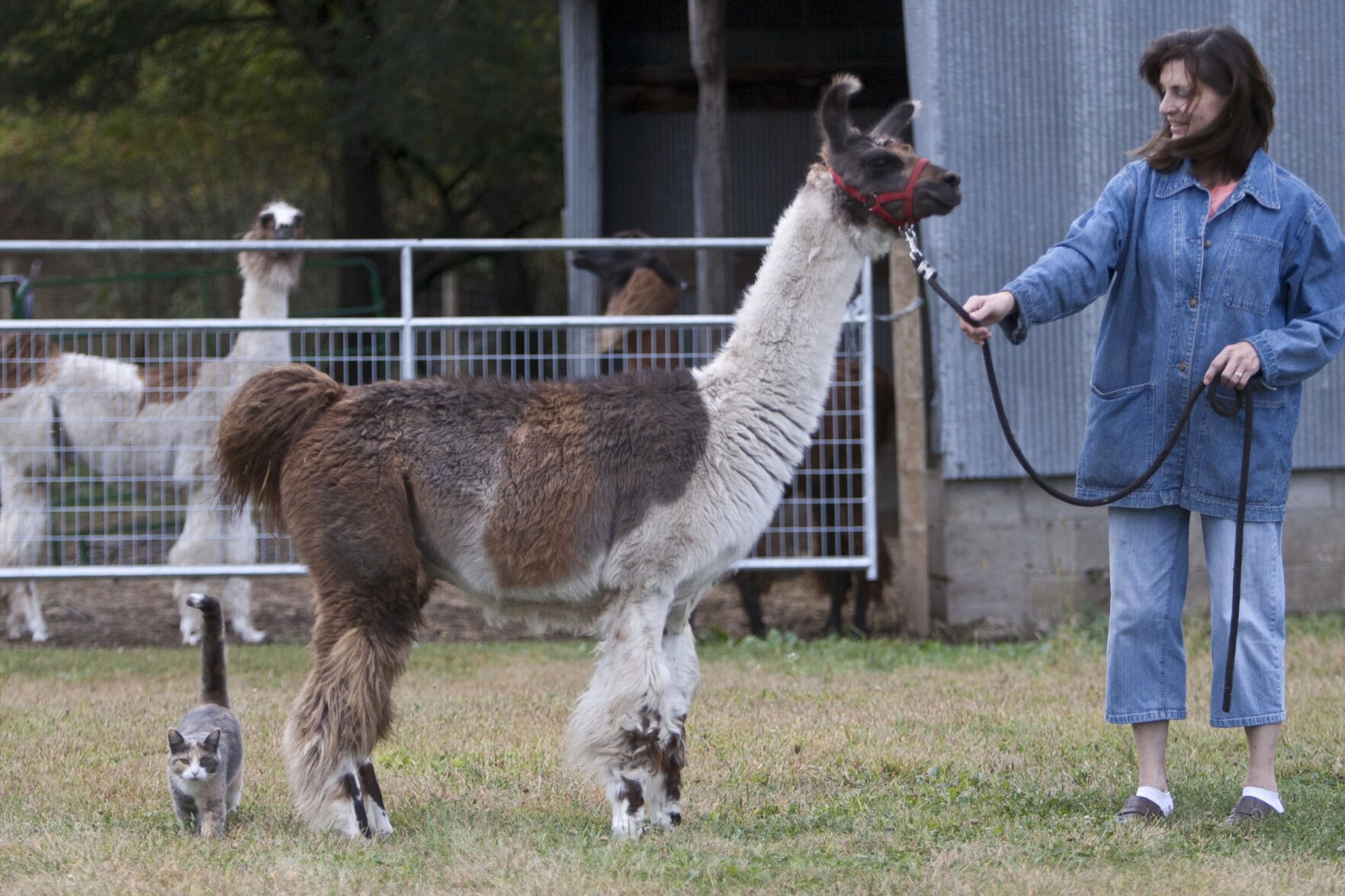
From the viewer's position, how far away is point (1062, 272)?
13.4 ft

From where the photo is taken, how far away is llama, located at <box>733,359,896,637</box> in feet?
26.0

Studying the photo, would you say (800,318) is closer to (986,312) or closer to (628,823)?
(986,312)

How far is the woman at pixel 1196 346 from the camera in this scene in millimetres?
3986

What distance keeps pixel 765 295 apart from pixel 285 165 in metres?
16.8

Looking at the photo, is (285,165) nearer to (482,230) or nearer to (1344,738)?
(482,230)

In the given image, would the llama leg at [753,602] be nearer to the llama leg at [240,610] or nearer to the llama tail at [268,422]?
the llama leg at [240,610]

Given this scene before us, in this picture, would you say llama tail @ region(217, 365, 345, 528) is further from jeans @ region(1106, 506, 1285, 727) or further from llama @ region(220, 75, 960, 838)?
jeans @ region(1106, 506, 1285, 727)

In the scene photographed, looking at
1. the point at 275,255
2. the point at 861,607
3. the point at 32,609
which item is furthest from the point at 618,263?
the point at 32,609

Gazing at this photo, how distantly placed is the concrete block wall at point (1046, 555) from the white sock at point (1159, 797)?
3.82 m

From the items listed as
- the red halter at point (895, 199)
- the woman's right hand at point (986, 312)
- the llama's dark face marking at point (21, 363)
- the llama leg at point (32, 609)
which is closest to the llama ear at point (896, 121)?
the red halter at point (895, 199)

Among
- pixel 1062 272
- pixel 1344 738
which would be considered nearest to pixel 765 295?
pixel 1062 272

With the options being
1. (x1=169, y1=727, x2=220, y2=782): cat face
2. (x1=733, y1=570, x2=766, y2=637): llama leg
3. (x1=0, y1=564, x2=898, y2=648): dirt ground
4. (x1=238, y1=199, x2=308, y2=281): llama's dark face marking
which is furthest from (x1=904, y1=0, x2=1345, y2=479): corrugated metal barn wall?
(x1=169, y1=727, x2=220, y2=782): cat face

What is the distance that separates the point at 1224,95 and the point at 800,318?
4.31 ft

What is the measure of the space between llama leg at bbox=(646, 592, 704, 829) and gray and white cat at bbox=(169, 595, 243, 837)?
1213mm
